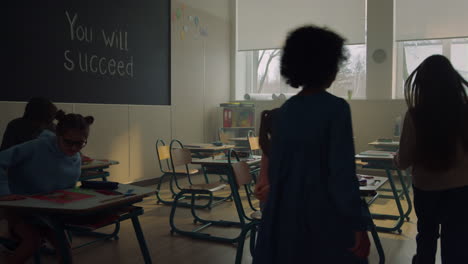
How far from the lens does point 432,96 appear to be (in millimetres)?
1845

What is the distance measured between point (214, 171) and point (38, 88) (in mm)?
2253

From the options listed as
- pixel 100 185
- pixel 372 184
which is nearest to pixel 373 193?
pixel 372 184

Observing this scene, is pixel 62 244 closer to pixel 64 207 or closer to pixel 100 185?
pixel 64 207

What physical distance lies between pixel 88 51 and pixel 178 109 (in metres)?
2.04

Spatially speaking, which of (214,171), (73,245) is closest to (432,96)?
(214,171)

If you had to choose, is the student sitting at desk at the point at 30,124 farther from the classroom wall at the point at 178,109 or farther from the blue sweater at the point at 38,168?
the blue sweater at the point at 38,168

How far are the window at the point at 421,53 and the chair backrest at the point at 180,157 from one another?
434 cm

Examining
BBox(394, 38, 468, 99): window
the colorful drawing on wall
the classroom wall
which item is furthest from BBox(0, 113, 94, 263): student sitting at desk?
BBox(394, 38, 468, 99): window

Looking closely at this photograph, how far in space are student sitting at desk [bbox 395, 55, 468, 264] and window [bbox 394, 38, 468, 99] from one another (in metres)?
5.67

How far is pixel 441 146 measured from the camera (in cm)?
184

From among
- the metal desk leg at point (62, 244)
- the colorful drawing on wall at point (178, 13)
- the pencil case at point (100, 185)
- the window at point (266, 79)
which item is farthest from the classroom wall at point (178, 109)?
the metal desk leg at point (62, 244)

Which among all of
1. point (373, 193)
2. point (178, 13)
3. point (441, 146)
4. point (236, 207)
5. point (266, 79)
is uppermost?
point (178, 13)

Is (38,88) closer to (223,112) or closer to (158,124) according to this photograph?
(158,124)

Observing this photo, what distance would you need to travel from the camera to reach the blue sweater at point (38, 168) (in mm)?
2121
